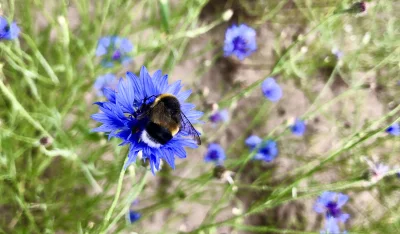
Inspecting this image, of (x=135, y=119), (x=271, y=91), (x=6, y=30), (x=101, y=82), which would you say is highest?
(x=271, y=91)

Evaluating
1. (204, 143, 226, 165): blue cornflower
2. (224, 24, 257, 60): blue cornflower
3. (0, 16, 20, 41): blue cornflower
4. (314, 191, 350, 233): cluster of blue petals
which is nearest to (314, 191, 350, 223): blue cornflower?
(314, 191, 350, 233): cluster of blue petals

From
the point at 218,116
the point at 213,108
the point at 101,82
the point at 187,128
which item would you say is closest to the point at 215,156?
the point at 218,116

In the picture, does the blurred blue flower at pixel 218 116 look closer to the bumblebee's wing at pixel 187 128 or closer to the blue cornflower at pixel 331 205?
the blue cornflower at pixel 331 205

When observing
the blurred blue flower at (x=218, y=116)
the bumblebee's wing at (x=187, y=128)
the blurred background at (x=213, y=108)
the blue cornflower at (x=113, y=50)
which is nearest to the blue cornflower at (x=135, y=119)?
the bumblebee's wing at (x=187, y=128)

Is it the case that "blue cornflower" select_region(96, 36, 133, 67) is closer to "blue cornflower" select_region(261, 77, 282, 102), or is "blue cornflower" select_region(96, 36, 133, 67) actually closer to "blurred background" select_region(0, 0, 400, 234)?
"blurred background" select_region(0, 0, 400, 234)

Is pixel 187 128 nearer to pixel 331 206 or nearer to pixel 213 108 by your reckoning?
pixel 213 108

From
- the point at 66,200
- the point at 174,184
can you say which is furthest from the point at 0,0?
the point at 174,184

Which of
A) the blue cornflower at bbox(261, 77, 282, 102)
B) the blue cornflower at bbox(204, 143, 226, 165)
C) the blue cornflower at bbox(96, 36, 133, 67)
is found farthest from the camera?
the blue cornflower at bbox(261, 77, 282, 102)
